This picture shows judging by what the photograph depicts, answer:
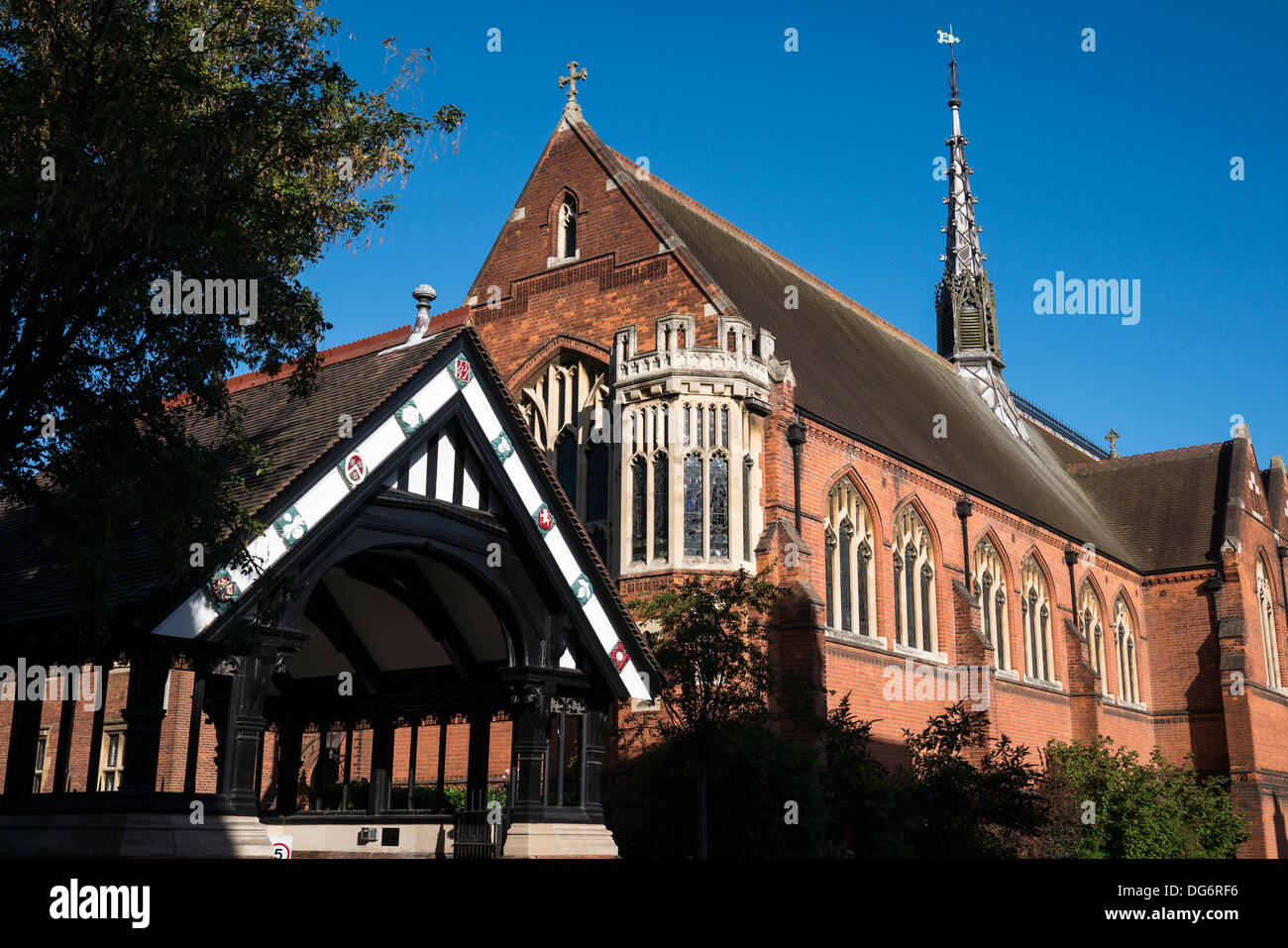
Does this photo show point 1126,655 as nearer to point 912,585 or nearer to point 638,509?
point 912,585

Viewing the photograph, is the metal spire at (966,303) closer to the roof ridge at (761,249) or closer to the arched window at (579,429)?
the roof ridge at (761,249)

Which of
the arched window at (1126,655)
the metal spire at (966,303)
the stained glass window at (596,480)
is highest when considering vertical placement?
the metal spire at (966,303)

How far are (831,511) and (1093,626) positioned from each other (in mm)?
14255

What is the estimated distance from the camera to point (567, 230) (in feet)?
83.4

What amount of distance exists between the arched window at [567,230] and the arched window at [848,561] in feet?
24.8

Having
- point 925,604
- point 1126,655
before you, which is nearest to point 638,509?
point 925,604

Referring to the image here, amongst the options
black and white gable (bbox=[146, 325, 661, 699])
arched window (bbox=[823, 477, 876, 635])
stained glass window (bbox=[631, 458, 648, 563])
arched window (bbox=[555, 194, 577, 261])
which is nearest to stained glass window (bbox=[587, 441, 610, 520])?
stained glass window (bbox=[631, 458, 648, 563])

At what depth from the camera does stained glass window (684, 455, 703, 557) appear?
2070 cm

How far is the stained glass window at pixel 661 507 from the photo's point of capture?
20.7 m

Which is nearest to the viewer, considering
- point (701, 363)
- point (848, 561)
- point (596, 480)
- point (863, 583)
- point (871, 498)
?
point (701, 363)

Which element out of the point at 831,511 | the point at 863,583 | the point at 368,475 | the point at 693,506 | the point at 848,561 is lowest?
the point at 368,475

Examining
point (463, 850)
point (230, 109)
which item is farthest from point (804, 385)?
point (230, 109)

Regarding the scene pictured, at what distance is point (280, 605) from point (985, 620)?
22.3 m

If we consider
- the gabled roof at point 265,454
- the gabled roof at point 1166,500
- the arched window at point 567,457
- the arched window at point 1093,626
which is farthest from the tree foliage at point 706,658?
the gabled roof at point 1166,500
